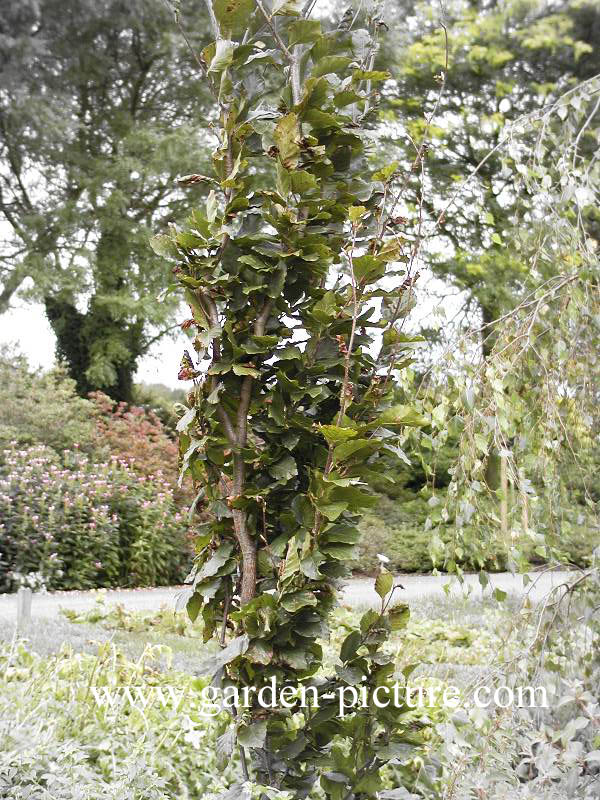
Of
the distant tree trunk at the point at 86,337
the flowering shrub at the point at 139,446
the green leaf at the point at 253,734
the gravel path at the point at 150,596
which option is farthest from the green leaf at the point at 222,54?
the distant tree trunk at the point at 86,337

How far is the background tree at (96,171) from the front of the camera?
12.0 m

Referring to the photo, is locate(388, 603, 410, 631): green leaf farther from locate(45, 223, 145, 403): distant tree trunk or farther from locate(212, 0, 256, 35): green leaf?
locate(45, 223, 145, 403): distant tree trunk

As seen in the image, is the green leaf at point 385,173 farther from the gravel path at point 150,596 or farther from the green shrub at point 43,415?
the green shrub at point 43,415

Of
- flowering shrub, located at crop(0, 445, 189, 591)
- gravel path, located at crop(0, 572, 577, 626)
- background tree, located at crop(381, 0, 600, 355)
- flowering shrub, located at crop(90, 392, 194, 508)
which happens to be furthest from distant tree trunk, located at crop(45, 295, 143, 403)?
gravel path, located at crop(0, 572, 577, 626)

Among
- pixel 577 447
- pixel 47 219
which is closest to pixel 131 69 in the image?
pixel 47 219

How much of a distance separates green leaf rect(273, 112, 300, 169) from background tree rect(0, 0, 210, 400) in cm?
1035

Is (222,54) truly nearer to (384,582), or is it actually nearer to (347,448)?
(347,448)

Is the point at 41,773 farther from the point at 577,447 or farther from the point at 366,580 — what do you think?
the point at 366,580

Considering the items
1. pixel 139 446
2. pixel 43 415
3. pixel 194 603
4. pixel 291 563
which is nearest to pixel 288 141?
pixel 291 563

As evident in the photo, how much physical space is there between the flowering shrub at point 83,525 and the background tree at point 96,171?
11.7 feet

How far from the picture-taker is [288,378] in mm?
1705

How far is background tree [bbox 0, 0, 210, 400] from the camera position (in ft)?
39.2

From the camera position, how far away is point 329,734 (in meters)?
1.74

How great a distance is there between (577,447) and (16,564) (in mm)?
6006
